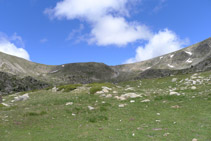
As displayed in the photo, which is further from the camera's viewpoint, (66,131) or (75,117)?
(75,117)

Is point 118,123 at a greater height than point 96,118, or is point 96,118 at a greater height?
point 96,118

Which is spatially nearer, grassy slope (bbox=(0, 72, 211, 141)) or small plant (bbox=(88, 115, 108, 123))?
grassy slope (bbox=(0, 72, 211, 141))

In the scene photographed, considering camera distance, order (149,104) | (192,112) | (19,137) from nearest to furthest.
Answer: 1. (19,137)
2. (192,112)
3. (149,104)

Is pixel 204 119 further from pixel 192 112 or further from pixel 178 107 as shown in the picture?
pixel 178 107

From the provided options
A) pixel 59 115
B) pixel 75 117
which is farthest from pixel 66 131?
pixel 59 115

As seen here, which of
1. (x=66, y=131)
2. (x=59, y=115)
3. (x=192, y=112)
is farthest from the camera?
(x=59, y=115)

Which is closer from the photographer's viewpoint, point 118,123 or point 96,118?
point 118,123

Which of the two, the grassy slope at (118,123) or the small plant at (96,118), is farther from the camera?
the small plant at (96,118)

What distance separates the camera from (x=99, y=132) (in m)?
14.4

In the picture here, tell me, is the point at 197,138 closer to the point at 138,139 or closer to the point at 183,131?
the point at 183,131

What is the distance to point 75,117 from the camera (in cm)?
1952

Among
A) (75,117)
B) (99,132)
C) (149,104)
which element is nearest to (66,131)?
(99,132)

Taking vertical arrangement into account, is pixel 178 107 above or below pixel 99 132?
above

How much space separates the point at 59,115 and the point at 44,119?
72.3 inches
